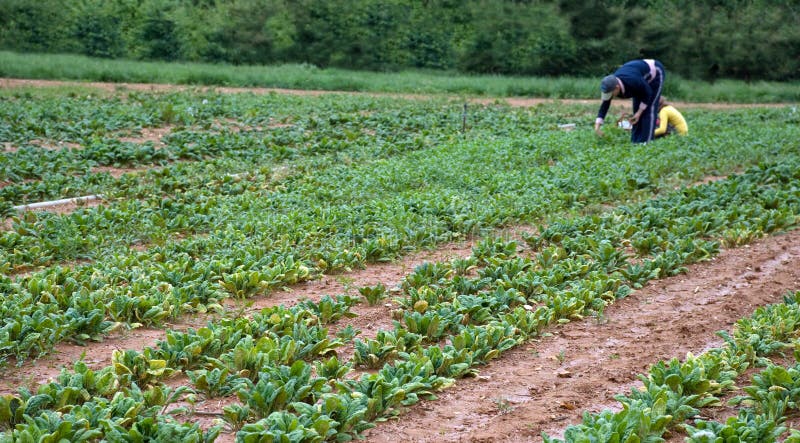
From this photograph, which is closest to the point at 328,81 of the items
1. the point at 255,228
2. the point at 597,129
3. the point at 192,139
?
the point at 192,139

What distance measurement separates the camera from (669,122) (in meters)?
14.5

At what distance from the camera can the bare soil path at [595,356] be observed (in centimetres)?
440

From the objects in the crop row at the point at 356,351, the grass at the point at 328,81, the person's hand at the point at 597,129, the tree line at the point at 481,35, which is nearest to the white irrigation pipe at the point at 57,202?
the crop row at the point at 356,351

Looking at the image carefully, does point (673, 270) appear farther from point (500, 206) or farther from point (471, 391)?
point (471, 391)

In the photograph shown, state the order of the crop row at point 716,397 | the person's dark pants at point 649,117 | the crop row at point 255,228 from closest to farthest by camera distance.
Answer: the crop row at point 716,397, the crop row at point 255,228, the person's dark pants at point 649,117

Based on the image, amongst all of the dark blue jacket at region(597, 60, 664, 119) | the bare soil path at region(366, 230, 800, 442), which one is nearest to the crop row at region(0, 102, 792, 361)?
the bare soil path at region(366, 230, 800, 442)

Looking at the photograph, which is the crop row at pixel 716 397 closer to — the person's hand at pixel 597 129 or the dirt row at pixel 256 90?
the person's hand at pixel 597 129

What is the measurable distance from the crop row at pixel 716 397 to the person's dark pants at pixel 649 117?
7992 millimetres

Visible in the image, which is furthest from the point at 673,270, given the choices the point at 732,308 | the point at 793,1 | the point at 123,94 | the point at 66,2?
the point at 793,1

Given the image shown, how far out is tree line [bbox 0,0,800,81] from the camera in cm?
3127

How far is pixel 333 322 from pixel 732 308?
2950 millimetres

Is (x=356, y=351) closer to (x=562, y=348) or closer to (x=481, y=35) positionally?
(x=562, y=348)

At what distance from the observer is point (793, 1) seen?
111 feet

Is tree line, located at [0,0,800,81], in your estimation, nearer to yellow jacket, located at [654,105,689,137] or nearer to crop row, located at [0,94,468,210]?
crop row, located at [0,94,468,210]
